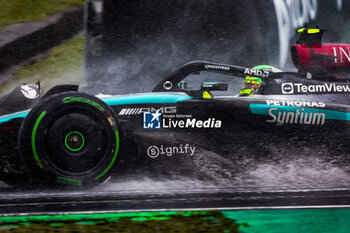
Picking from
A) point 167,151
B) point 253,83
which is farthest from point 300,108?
point 167,151

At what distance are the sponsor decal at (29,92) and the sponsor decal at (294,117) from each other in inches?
72.2

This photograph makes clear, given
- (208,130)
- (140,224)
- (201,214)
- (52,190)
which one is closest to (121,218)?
(140,224)

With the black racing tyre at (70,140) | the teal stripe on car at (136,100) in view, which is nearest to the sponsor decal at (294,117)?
the teal stripe on car at (136,100)

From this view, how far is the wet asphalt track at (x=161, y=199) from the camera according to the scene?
300cm

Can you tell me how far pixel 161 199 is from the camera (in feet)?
10.6

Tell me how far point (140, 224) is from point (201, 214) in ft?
1.41

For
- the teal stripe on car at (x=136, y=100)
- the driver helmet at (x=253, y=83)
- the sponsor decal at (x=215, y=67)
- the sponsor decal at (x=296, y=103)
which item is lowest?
the sponsor decal at (x=296, y=103)

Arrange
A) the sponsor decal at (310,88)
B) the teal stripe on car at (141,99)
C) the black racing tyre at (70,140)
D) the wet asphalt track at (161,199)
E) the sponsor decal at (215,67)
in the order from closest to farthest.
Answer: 1. the wet asphalt track at (161,199)
2. the black racing tyre at (70,140)
3. the teal stripe on car at (141,99)
4. the sponsor decal at (215,67)
5. the sponsor decal at (310,88)

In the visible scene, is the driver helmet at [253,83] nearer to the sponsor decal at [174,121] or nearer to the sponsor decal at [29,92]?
the sponsor decal at [174,121]

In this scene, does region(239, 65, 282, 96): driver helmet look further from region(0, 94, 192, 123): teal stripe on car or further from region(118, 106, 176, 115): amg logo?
region(118, 106, 176, 115): amg logo

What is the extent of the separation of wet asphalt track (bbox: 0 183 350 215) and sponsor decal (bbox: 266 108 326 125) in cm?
54

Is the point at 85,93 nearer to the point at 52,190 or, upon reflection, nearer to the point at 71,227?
the point at 52,190

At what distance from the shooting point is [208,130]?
348cm

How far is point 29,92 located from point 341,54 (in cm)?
252
